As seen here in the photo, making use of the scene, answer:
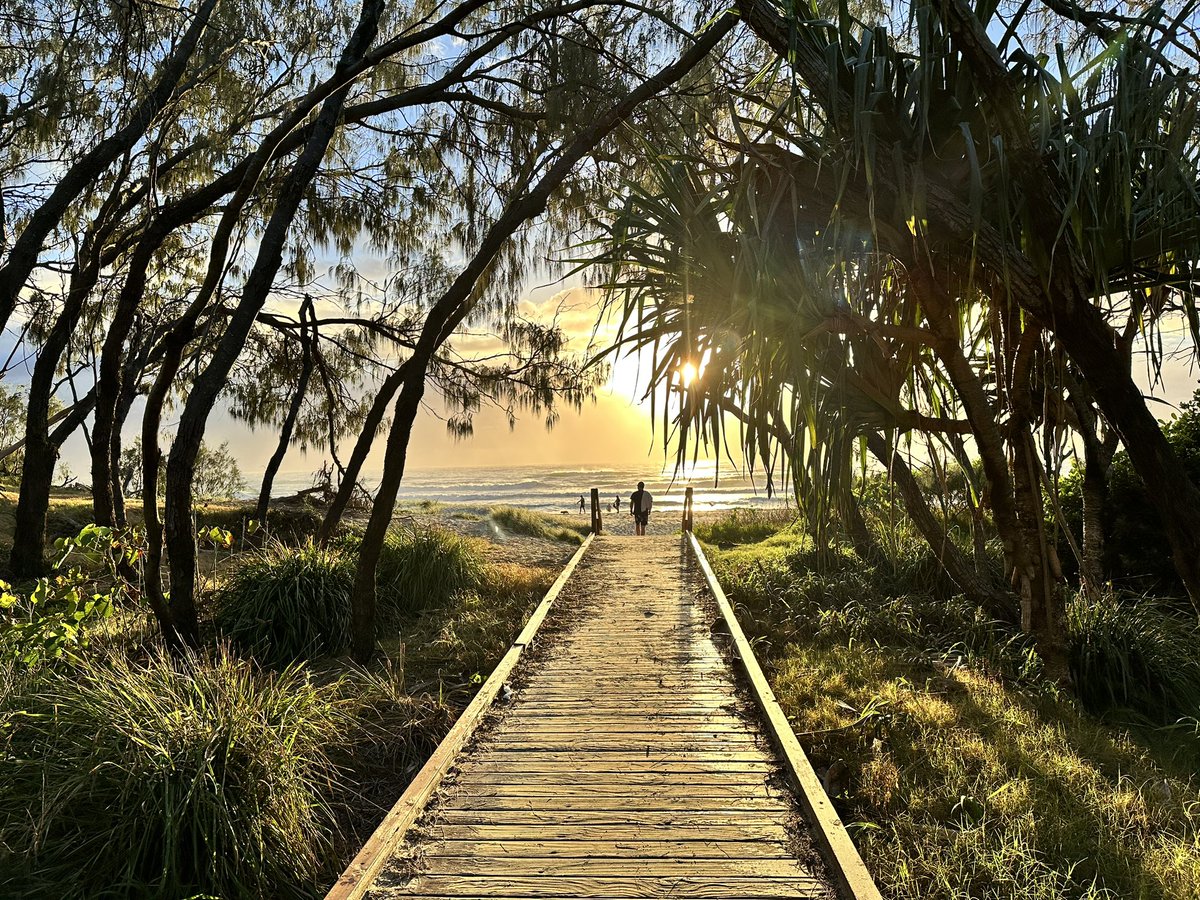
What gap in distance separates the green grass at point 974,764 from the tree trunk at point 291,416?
6440 mm

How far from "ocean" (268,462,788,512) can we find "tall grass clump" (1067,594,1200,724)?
3263cm

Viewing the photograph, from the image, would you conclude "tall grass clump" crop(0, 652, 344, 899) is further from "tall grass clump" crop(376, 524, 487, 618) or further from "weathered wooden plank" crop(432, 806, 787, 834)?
"tall grass clump" crop(376, 524, 487, 618)

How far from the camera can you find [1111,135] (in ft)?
9.77

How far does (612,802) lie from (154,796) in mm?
1930

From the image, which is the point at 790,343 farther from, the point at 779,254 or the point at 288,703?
the point at 288,703

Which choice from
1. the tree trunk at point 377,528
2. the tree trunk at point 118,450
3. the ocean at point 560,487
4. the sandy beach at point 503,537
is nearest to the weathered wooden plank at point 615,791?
the tree trunk at point 377,528

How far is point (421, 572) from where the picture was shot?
8281mm

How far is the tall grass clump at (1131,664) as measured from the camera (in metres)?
4.80

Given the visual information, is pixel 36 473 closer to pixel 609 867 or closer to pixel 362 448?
pixel 362 448

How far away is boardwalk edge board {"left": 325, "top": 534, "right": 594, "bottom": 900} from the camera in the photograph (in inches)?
104

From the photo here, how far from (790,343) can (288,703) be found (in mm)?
3399

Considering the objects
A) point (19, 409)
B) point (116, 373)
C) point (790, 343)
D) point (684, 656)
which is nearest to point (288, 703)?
point (684, 656)

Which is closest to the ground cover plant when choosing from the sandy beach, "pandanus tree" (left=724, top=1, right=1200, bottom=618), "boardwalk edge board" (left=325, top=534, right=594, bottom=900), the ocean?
"boardwalk edge board" (left=325, top=534, right=594, bottom=900)

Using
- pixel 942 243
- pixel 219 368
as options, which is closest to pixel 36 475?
pixel 219 368
